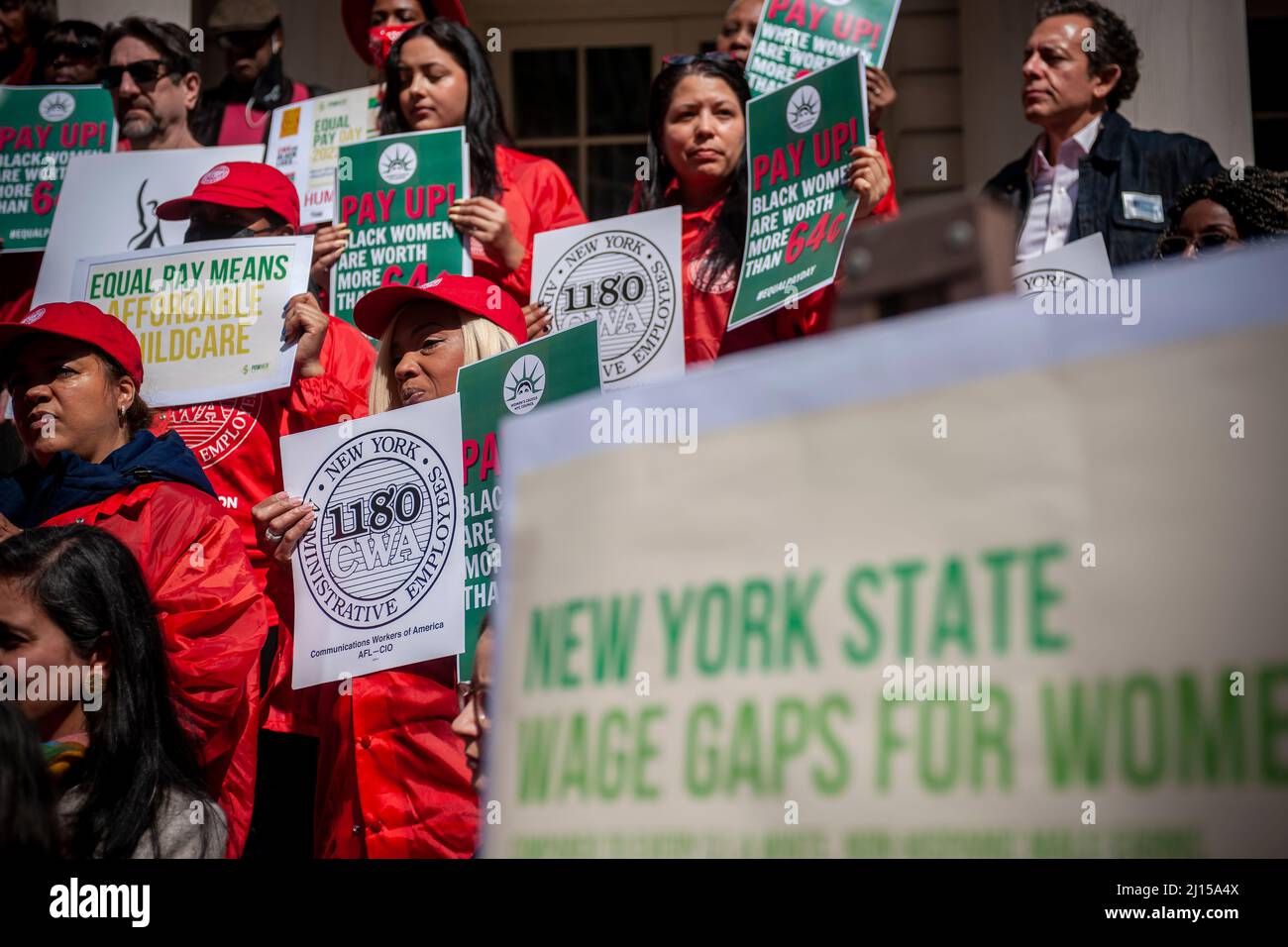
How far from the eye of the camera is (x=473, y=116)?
206 inches

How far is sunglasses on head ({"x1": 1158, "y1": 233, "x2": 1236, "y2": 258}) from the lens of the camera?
13.3 feet

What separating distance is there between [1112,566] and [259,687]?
318 cm

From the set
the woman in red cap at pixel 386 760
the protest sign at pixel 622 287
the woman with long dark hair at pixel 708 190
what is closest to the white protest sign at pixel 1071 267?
the woman with long dark hair at pixel 708 190

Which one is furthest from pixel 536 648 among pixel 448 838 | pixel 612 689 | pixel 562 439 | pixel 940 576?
pixel 448 838

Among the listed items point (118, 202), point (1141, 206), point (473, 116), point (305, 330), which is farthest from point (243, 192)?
point (1141, 206)

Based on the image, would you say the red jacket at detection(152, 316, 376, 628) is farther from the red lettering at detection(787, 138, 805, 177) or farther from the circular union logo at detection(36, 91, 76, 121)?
the circular union logo at detection(36, 91, 76, 121)

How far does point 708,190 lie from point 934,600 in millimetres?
3518

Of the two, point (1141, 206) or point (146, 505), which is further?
point (1141, 206)

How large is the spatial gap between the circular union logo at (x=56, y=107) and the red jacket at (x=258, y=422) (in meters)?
1.76

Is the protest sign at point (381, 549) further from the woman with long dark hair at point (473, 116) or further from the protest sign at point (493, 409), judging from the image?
the woman with long dark hair at point (473, 116)

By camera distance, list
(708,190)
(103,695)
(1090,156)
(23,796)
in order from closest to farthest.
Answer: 1. (23,796)
2. (103,695)
3. (1090,156)
4. (708,190)

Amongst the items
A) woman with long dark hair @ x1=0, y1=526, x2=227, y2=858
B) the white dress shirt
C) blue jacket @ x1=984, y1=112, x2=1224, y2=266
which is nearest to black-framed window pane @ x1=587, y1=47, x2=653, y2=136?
the white dress shirt

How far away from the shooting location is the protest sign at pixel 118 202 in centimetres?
509

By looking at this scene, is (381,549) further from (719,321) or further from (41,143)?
(41,143)
